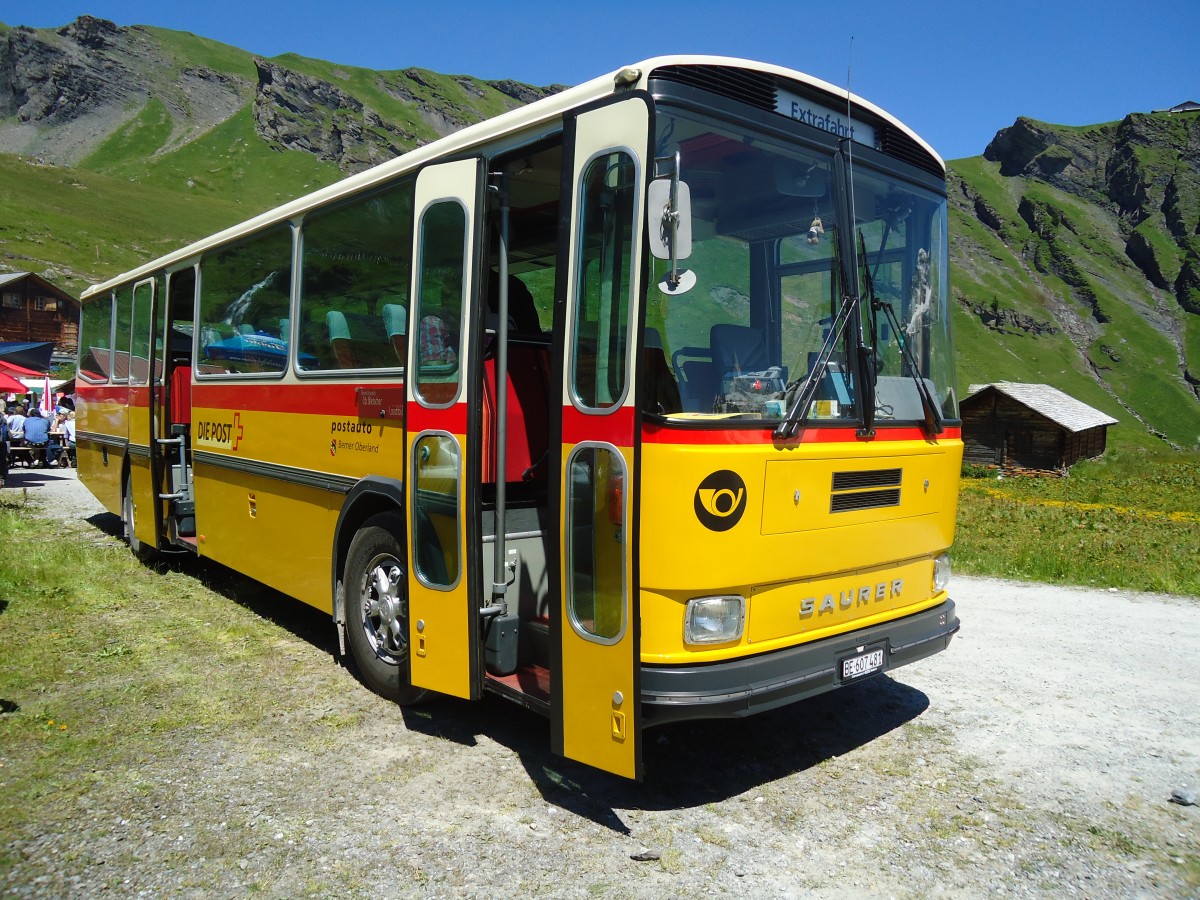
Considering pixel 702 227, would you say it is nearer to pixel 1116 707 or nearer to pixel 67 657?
pixel 1116 707

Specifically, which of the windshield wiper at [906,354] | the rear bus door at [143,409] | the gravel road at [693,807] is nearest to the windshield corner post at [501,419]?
the gravel road at [693,807]

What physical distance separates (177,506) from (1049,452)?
39.8m

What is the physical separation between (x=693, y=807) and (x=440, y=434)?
2.23 meters

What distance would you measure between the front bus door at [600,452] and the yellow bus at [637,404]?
0.04ft

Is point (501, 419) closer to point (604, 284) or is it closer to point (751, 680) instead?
point (604, 284)

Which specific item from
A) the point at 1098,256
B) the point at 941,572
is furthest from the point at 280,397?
the point at 1098,256

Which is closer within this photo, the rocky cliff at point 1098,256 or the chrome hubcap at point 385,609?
the chrome hubcap at point 385,609

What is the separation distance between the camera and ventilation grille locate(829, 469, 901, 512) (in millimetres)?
4656

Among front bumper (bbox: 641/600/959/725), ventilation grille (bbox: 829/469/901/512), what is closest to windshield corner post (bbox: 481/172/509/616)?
front bumper (bbox: 641/600/959/725)

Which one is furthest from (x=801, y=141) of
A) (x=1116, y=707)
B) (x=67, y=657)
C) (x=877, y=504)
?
(x=67, y=657)

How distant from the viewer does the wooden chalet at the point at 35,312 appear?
6544 centimetres

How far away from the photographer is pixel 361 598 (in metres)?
6.04

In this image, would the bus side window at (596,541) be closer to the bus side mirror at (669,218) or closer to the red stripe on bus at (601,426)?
the red stripe on bus at (601,426)

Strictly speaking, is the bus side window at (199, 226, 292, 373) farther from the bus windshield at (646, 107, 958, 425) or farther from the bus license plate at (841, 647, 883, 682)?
the bus license plate at (841, 647, 883, 682)
